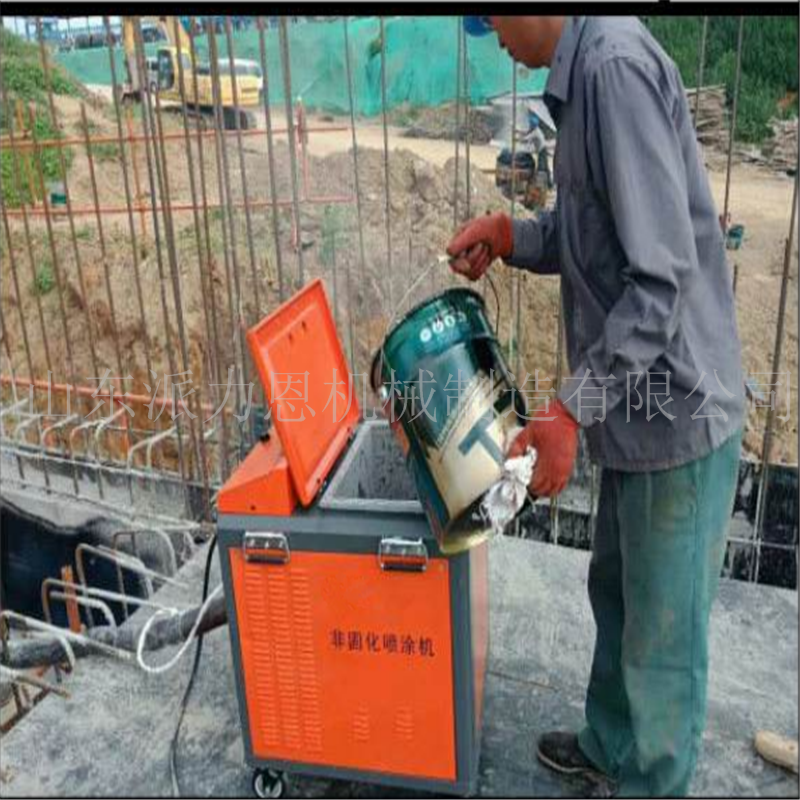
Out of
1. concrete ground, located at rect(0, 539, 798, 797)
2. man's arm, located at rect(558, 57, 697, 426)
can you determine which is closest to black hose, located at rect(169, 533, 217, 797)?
concrete ground, located at rect(0, 539, 798, 797)

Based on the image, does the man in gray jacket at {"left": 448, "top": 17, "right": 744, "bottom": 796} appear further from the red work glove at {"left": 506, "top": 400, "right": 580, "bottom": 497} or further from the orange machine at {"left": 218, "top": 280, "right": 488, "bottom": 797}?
the orange machine at {"left": 218, "top": 280, "right": 488, "bottom": 797}

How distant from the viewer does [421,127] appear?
11102 mm

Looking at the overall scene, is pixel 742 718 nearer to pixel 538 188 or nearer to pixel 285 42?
pixel 285 42

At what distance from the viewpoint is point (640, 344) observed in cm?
137

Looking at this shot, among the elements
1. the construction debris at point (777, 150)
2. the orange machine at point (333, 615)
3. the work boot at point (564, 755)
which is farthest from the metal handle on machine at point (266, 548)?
the construction debris at point (777, 150)

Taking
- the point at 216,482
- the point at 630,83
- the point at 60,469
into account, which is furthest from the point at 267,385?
the point at 60,469

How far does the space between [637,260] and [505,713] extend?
131 centimetres

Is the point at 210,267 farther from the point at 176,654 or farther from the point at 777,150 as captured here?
the point at 777,150

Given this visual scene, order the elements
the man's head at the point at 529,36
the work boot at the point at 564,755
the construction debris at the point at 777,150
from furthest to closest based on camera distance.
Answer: the construction debris at the point at 777,150 < the work boot at the point at 564,755 < the man's head at the point at 529,36

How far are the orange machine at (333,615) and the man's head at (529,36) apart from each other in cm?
68

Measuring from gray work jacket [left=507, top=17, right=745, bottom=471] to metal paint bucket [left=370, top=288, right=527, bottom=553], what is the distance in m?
0.14

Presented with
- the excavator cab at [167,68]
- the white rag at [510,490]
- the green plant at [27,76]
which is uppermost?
the excavator cab at [167,68]

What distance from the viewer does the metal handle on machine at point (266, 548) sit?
164 cm

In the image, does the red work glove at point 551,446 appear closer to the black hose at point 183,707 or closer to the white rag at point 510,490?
the white rag at point 510,490
